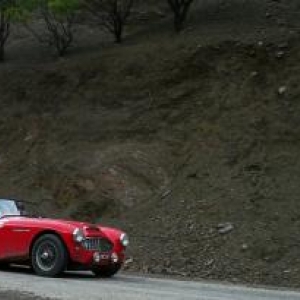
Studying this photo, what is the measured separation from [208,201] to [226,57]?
7.16 meters

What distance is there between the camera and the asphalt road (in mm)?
11570

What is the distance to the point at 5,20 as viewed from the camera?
32.8 m

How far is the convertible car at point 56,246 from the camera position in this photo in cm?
1395

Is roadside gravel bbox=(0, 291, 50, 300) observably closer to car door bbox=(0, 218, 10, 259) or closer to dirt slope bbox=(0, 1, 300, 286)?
car door bbox=(0, 218, 10, 259)

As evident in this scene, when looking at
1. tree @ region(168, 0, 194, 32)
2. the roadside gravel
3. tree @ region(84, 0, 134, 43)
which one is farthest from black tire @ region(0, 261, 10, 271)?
tree @ region(84, 0, 134, 43)

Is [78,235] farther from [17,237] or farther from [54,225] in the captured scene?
[17,237]

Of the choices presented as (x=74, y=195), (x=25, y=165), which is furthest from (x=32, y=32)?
(x=74, y=195)

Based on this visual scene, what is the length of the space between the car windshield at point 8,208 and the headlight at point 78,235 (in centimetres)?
212

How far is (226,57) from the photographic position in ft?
86.7

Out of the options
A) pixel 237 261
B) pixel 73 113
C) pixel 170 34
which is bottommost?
pixel 237 261

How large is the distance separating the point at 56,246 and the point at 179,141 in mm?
10543

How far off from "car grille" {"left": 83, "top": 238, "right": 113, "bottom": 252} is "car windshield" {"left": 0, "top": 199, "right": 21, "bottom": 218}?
2.16 meters

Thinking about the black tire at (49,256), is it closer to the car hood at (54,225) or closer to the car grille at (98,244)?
the car hood at (54,225)

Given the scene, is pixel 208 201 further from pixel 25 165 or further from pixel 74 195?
pixel 25 165
